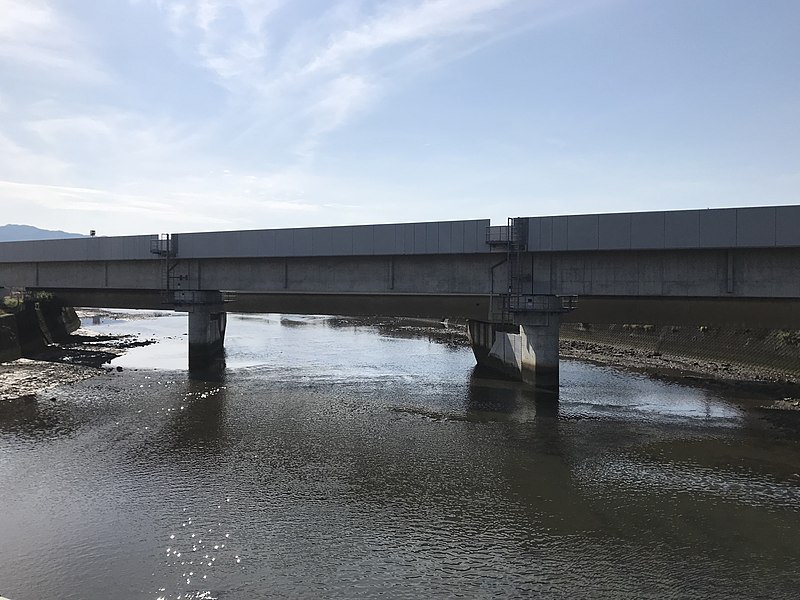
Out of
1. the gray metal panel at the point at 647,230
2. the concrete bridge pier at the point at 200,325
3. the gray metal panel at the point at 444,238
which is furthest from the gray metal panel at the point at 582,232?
the concrete bridge pier at the point at 200,325

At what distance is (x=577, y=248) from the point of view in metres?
33.0

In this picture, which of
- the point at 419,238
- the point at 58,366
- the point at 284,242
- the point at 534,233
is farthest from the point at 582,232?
the point at 58,366

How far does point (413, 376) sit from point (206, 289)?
59.5 feet

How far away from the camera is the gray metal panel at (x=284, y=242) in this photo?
4047cm

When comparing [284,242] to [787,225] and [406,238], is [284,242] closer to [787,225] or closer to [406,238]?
[406,238]

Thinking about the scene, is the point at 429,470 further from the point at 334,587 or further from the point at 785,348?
the point at 785,348

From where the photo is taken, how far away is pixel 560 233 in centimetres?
3356

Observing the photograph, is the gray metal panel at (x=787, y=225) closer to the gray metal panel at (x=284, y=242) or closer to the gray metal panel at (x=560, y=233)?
the gray metal panel at (x=560, y=233)

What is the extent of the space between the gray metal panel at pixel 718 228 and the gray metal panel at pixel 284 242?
2615 cm

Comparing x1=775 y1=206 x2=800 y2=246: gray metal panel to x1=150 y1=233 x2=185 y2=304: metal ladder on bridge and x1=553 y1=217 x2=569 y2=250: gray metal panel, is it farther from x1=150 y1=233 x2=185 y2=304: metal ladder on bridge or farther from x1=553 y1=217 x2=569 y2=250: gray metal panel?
x1=150 y1=233 x2=185 y2=304: metal ladder on bridge

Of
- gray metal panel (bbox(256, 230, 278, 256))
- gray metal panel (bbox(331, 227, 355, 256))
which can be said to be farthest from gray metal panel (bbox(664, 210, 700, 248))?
gray metal panel (bbox(256, 230, 278, 256))

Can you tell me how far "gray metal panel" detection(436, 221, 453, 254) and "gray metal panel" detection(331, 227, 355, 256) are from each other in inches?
248

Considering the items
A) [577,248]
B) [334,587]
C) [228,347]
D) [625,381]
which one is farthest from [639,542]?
[228,347]

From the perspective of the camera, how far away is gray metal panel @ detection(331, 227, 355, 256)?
38.7 meters
